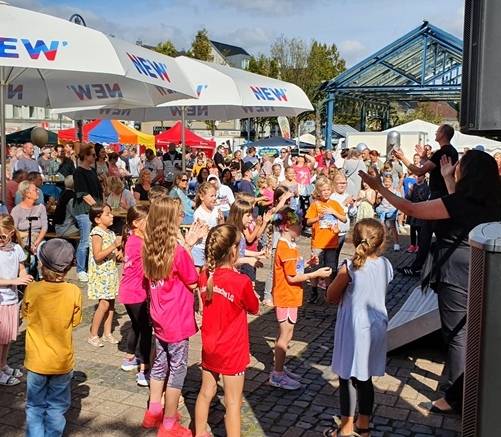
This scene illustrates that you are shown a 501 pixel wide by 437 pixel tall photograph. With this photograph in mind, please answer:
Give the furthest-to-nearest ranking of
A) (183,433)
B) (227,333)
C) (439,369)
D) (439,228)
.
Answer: (439,369)
(439,228)
(183,433)
(227,333)

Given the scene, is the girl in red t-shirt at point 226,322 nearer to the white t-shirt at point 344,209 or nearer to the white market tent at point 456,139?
the white t-shirt at point 344,209

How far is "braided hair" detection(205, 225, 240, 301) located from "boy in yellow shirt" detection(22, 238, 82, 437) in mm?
896

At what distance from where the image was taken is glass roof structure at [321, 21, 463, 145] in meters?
27.3

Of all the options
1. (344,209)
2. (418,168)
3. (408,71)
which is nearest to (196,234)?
(418,168)

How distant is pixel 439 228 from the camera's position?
4574 mm

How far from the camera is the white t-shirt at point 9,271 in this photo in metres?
4.97

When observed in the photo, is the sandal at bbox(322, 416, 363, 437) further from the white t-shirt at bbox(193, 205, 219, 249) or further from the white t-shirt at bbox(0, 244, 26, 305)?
the white t-shirt at bbox(193, 205, 219, 249)

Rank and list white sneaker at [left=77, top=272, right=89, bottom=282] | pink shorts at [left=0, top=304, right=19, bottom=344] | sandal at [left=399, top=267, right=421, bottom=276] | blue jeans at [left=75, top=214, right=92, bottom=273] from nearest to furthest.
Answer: pink shorts at [left=0, top=304, right=19, bottom=344] < white sneaker at [left=77, top=272, right=89, bottom=282] < blue jeans at [left=75, top=214, right=92, bottom=273] < sandal at [left=399, top=267, right=421, bottom=276]

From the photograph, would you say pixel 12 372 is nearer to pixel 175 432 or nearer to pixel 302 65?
pixel 175 432

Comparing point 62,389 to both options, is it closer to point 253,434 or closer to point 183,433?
point 183,433

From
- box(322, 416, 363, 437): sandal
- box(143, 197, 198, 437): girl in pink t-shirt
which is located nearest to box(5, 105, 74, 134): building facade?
box(143, 197, 198, 437): girl in pink t-shirt

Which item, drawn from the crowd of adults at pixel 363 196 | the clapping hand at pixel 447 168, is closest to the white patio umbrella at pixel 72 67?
the crowd of adults at pixel 363 196

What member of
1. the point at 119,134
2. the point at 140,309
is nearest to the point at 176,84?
the point at 140,309

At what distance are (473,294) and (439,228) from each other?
255cm
